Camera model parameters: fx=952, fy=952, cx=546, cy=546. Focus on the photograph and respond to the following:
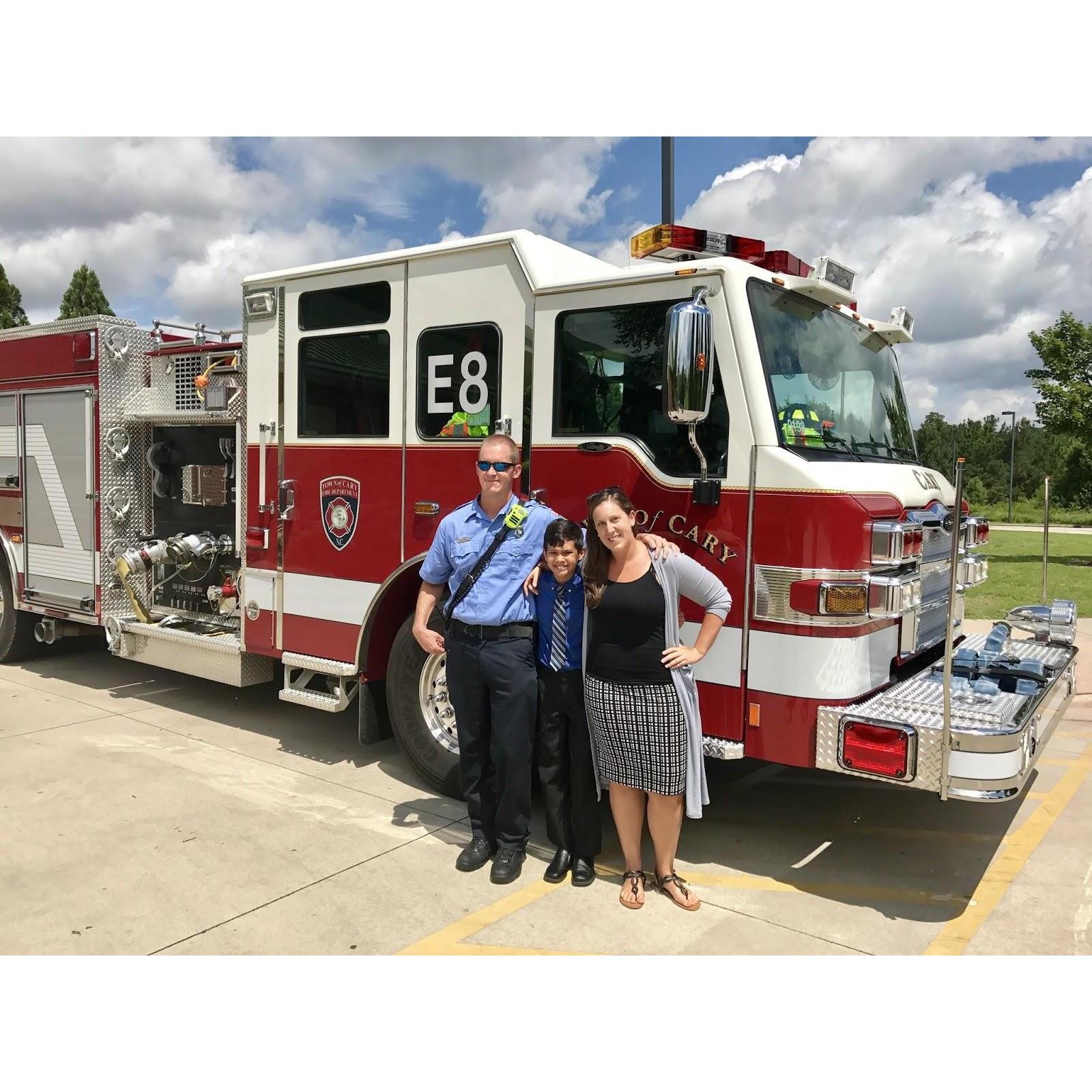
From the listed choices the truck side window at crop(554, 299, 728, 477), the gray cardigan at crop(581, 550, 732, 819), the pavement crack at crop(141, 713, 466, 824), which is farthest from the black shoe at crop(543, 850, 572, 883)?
the truck side window at crop(554, 299, 728, 477)

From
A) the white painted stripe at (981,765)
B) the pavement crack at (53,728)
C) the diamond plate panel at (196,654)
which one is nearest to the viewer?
the white painted stripe at (981,765)

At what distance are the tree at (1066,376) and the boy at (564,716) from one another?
15.4 metres

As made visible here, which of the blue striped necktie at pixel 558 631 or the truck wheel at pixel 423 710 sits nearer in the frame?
the blue striped necktie at pixel 558 631

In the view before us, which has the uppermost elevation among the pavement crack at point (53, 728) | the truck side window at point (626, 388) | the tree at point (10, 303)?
the tree at point (10, 303)

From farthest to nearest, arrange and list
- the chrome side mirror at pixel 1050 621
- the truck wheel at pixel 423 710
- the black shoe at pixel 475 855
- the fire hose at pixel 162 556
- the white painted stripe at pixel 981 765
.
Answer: the fire hose at pixel 162 556 < the chrome side mirror at pixel 1050 621 < the truck wheel at pixel 423 710 < the black shoe at pixel 475 855 < the white painted stripe at pixel 981 765

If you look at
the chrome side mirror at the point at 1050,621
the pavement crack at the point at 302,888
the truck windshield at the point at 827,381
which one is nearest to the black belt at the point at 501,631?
the pavement crack at the point at 302,888

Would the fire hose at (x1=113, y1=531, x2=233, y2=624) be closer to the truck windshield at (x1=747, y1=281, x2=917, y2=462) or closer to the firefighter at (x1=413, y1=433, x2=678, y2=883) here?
the firefighter at (x1=413, y1=433, x2=678, y2=883)

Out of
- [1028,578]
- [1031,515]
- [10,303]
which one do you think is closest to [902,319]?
[1028,578]

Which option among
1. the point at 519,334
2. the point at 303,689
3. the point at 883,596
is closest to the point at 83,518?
the point at 303,689

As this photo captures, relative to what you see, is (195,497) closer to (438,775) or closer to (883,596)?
(438,775)

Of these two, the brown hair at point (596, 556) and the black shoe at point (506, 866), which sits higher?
the brown hair at point (596, 556)

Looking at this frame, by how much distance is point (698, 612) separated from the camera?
4.01 meters

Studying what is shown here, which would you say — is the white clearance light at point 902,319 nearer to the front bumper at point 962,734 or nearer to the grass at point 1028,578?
the front bumper at point 962,734

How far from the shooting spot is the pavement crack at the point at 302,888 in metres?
3.54
